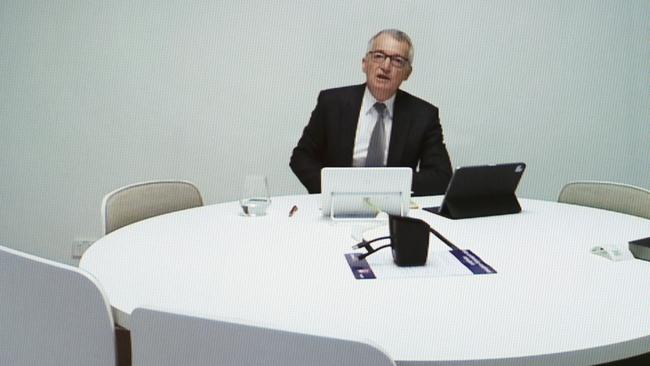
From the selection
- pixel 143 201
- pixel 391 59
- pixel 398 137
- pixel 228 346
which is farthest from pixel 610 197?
pixel 228 346

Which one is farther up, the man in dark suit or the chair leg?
the man in dark suit

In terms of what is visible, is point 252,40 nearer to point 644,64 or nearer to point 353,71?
point 353,71

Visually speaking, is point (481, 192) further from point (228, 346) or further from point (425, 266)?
point (228, 346)

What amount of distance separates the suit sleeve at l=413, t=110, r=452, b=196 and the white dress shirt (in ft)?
0.74

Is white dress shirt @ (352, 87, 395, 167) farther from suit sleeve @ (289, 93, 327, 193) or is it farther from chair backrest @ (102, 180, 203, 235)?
chair backrest @ (102, 180, 203, 235)

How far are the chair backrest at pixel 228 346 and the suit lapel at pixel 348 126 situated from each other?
2222 millimetres

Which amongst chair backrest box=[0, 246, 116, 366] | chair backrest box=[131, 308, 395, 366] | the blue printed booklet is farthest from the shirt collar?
chair backrest box=[131, 308, 395, 366]

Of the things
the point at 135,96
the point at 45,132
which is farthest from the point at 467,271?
the point at 45,132

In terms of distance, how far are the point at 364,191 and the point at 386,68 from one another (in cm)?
130

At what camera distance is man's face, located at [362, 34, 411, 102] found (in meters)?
2.77

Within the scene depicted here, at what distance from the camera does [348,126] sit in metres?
2.83

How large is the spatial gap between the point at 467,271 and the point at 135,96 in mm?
2709

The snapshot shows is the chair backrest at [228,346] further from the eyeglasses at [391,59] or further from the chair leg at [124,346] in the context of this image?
the eyeglasses at [391,59]

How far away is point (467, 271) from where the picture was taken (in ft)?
4.01
